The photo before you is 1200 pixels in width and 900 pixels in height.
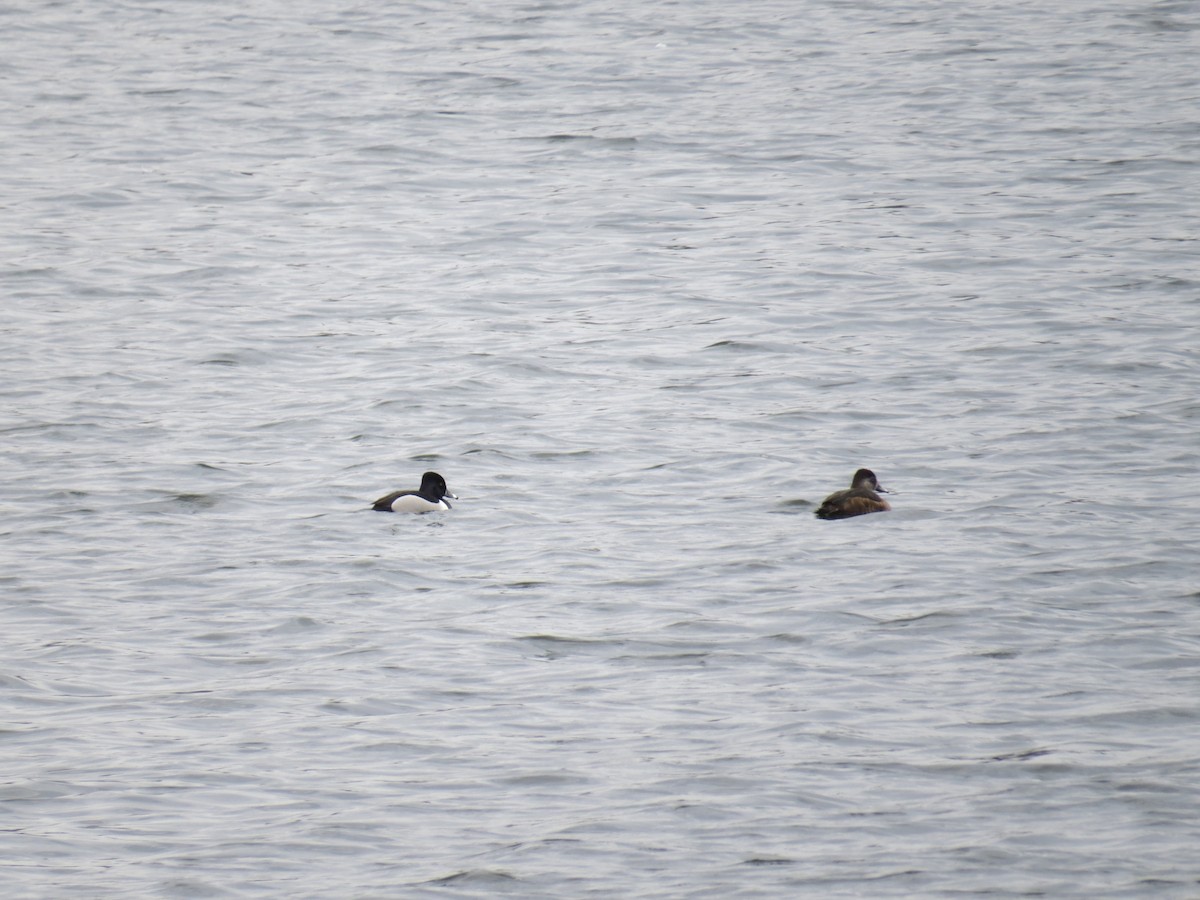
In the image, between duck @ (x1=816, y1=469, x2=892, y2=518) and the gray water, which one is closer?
the gray water

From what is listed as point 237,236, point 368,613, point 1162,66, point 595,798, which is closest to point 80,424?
point 368,613

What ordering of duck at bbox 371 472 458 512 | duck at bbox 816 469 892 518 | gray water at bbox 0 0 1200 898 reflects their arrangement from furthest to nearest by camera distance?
1. duck at bbox 371 472 458 512
2. duck at bbox 816 469 892 518
3. gray water at bbox 0 0 1200 898

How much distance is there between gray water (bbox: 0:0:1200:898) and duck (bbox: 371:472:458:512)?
13 cm

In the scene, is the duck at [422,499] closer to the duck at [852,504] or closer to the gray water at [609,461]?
the gray water at [609,461]

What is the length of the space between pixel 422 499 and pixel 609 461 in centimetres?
212

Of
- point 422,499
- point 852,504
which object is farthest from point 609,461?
point 852,504

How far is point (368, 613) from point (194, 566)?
1702 mm

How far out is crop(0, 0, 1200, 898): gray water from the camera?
884cm

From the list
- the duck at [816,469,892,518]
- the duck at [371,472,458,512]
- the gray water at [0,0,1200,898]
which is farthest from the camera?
the duck at [371,472,458,512]

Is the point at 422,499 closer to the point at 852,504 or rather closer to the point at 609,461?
the point at 609,461

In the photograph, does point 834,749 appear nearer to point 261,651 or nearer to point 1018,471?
point 261,651

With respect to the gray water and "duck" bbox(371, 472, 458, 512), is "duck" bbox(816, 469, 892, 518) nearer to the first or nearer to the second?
the gray water

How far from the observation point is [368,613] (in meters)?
11.9

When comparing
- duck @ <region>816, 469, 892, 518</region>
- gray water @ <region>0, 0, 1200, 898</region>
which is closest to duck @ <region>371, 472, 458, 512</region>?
gray water @ <region>0, 0, 1200, 898</region>
